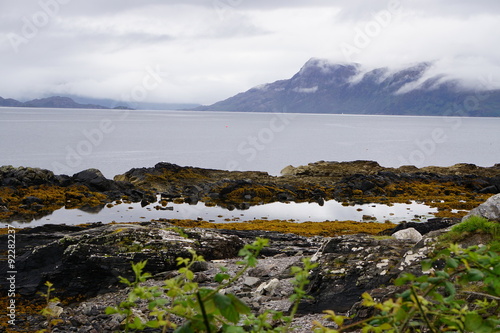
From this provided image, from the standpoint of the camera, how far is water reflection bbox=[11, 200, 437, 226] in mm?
33000

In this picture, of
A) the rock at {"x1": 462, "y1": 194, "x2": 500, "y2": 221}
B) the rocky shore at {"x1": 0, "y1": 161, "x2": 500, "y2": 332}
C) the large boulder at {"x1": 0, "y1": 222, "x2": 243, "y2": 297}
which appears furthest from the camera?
the large boulder at {"x1": 0, "y1": 222, "x2": 243, "y2": 297}

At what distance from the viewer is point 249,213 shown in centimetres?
3631

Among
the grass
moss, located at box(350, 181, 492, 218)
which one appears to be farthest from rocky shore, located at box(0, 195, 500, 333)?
moss, located at box(350, 181, 492, 218)

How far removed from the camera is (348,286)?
1020 centimetres

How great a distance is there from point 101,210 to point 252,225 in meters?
13.4

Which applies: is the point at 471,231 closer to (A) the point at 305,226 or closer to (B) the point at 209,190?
(A) the point at 305,226

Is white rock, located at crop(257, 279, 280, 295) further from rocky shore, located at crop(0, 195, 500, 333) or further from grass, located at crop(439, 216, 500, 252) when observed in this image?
grass, located at crop(439, 216, 500, 252)

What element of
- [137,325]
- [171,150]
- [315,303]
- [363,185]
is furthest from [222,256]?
[171,150]

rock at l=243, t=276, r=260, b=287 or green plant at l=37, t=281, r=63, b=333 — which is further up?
green plant at l=37, t=281, r=63, b=333

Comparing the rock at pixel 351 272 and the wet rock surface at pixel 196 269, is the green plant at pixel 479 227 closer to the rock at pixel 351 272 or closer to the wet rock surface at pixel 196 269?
the wet rock surface at pixel 196 269

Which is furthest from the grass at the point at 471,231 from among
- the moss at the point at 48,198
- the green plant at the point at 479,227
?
the moss at the point at 48,198

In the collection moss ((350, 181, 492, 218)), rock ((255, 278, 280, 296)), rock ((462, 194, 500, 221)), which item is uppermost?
rock ((462, 194, 500, 221))

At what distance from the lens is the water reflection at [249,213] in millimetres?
33000

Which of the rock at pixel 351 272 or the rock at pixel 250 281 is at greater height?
the rock at pixel 351 272
